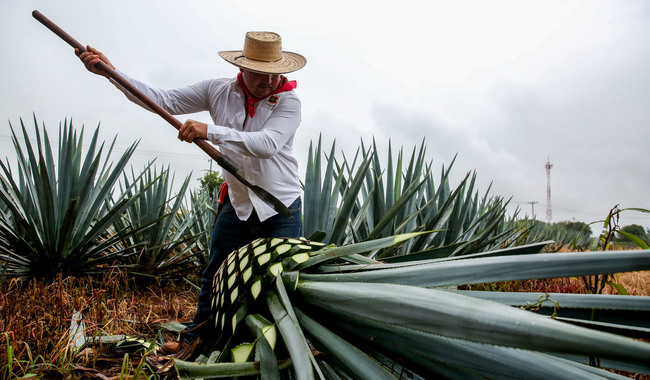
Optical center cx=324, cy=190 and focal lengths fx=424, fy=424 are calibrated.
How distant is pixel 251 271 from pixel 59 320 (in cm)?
149

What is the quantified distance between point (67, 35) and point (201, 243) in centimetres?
202

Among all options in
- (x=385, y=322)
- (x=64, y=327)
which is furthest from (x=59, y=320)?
(x=385, y=322)

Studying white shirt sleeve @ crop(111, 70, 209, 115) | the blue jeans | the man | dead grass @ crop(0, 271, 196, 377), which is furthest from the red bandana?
dead grass @ crop(0, 271, 196, 377)

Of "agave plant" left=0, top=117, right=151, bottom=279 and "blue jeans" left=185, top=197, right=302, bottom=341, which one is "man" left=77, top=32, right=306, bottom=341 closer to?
"blue jeans" left=185, top=197, right=302, bottom=341

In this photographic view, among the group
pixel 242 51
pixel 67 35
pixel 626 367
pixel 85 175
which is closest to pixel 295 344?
pixel 626 367

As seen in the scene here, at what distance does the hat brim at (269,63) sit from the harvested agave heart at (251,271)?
1.33 metres

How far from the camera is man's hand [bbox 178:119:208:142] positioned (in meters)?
1.94

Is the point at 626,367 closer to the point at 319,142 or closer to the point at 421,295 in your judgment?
the point at 421,295

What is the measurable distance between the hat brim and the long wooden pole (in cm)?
44

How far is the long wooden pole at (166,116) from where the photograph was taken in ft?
6.58

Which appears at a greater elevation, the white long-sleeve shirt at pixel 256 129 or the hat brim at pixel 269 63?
the hat brim at pixel 269 63

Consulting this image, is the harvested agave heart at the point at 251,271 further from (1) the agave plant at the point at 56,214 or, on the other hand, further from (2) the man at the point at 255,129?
(1) the agave plant at the point at 56,214

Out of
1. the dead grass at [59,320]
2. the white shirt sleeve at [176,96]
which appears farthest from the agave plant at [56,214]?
the white shirt sleeve at [176,96]

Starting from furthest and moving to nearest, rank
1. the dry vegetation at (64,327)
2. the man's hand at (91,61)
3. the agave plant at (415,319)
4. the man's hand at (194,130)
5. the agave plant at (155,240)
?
1. the agave plant at (155,240)
2. the man's hand at (91,61)
3. the man's hand at (194,130)
4. the dry vegetation at (64,327)
5. the agave plant at (415,319)
